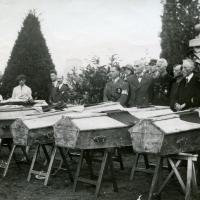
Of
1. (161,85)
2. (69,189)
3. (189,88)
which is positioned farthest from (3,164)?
(189,88)

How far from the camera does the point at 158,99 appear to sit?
1011 centimetres

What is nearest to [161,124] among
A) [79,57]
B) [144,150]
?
[144,150]

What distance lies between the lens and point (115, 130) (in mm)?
6617

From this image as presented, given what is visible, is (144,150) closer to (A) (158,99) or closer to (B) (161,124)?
(B) (161,124)

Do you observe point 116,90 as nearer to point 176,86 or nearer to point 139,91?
point 139,91

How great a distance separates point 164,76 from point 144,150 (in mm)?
3620

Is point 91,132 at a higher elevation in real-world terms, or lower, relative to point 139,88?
lower

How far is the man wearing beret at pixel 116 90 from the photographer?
32.5ft

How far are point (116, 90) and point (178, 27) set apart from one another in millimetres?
4474

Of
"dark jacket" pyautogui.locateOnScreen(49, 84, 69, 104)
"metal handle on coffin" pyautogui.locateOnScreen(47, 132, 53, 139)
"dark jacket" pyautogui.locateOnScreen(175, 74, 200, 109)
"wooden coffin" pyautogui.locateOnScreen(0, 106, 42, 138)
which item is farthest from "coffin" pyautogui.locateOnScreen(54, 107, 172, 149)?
"dark jacket" pyautogui.locateOnScreen(49, 84, 69, 104)

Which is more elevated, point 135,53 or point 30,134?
point 135,53

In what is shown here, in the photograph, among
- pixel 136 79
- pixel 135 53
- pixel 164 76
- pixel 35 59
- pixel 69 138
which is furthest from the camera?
pixel 135 53

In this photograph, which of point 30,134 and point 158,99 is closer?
point 30,134

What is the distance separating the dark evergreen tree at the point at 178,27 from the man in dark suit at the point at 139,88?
3.66m
